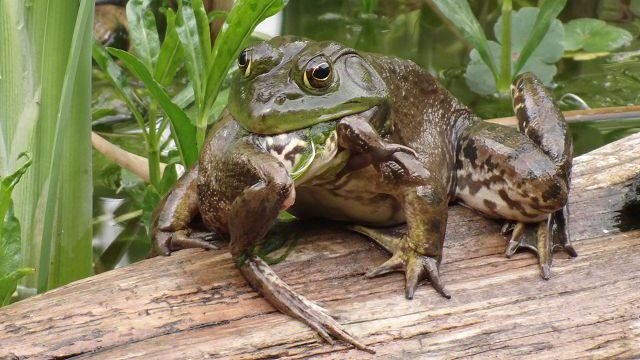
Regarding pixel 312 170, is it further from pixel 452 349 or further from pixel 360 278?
pixel 452 349

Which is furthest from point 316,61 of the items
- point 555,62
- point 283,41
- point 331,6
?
point 331,6

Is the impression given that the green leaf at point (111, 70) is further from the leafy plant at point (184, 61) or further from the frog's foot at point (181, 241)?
the frog's foot at point (181, 241)

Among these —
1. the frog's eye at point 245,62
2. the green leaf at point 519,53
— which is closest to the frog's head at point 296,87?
the frog's eye at point 245,62

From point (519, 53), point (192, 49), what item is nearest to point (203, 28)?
point (192, 49)

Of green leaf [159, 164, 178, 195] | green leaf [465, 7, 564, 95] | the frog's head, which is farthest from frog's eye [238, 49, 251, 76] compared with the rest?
green leaf [465, 7, 564, 95]

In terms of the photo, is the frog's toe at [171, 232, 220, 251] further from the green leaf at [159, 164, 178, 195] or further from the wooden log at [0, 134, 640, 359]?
the green leaf at [159, 164, 178, 195]
